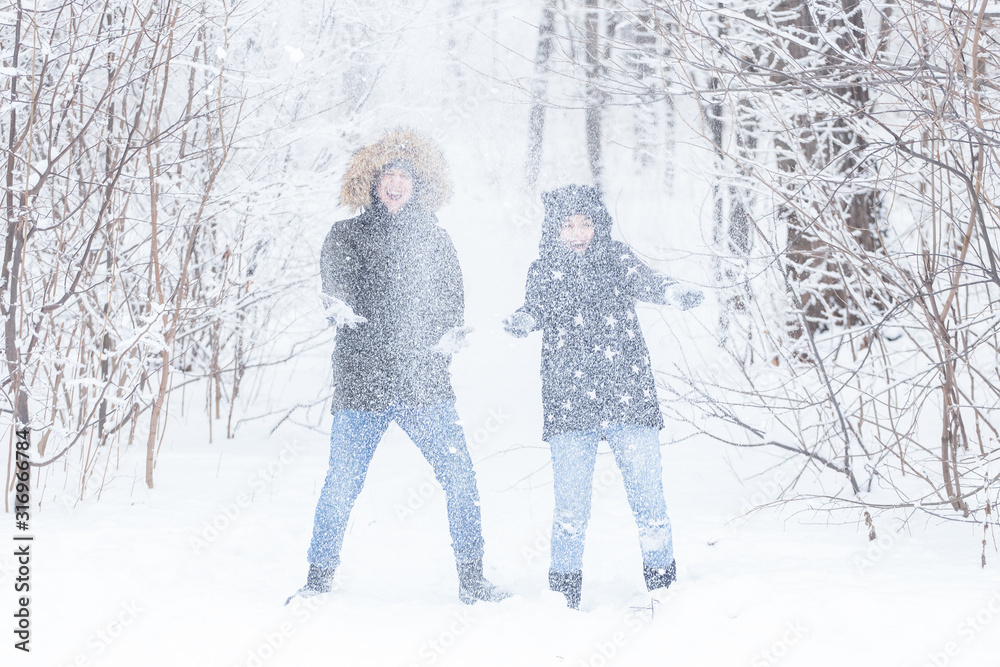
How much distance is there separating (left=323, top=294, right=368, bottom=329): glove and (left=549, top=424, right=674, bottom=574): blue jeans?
34.8 inches

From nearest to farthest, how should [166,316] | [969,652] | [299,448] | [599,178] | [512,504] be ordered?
[969,652]
[166,316]
[512,504]
[299,448]
[599,178]

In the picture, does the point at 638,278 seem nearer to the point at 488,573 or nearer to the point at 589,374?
the point at 589,374

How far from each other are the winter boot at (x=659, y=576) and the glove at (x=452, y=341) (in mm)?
1086

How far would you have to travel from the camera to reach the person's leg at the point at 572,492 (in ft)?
9.38

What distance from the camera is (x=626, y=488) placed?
2869 mm

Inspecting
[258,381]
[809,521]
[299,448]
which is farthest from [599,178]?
[809,521]

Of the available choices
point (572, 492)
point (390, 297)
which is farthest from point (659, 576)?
point (390, 297)

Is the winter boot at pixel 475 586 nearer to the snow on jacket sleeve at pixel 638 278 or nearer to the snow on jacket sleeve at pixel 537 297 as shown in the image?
the snow on jacket sleeve at pixel 537 297

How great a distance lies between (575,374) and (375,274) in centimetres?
86

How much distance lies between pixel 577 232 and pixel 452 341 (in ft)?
2.06

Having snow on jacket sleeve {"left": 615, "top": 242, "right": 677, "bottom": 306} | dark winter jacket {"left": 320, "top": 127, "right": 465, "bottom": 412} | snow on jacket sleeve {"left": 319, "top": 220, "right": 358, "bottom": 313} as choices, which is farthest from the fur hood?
snow on jacket sleeve {"left": 615, "top": 242, "right": 677, "bottom": 306}

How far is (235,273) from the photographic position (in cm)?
551

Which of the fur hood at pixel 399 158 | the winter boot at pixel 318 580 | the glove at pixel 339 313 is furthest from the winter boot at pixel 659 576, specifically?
the fur hood at pixel 399 158

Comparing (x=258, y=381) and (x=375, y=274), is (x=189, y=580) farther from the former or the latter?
(x=258, y=381)
